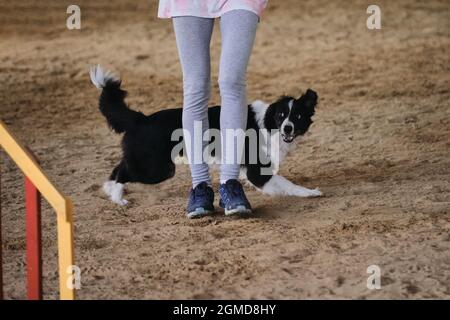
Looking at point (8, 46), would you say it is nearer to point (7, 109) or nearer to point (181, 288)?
point (7, 109)

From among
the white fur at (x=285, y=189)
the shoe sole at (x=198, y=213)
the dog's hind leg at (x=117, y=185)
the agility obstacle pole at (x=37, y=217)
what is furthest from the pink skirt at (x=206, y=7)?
the agility obstacle pole at (x=37, y=217)

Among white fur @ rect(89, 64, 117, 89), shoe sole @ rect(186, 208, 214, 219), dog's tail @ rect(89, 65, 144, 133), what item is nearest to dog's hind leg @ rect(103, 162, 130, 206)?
dog's tail @ rect(89, 65, 144, 133)

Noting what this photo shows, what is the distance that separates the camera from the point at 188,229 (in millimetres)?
3910

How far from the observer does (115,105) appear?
451cm

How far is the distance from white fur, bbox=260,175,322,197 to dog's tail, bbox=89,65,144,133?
0.82 m

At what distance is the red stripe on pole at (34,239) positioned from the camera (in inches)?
110

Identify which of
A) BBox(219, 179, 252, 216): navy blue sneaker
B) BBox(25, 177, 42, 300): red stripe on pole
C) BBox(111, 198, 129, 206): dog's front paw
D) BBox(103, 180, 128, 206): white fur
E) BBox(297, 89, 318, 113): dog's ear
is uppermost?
BBox(297, 89, 318, 113): dog's ear

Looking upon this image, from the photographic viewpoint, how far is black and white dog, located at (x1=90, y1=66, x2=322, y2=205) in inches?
177

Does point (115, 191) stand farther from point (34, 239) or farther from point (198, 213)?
point (34, 239)

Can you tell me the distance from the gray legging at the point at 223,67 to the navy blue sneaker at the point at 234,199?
0.05 meters

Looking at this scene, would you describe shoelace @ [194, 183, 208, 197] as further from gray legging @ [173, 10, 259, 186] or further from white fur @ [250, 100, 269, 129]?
white fur @ [250, 100, 269, 129]

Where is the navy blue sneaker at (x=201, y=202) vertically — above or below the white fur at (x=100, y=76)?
below

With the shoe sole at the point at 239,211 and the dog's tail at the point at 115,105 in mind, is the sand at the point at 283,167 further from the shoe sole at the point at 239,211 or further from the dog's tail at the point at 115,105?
the dog's tail at the point at 115,105

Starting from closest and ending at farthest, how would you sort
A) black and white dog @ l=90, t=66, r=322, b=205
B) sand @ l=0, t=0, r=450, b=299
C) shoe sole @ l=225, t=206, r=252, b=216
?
sand @ l=0, t=0, r=450, b=299 → shoe sole @ l=225, t=206, r=252, b=216 → black and white dog @ l=90, t=66, r=322, b=205
